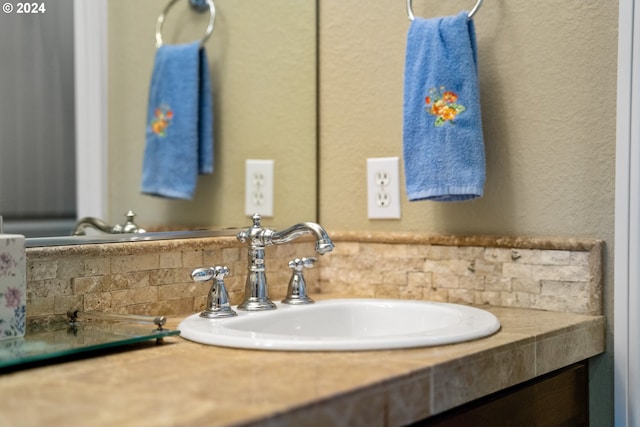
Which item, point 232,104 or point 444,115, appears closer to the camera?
point 444,115

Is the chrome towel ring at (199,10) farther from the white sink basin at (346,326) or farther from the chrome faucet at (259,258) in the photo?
the white sink basin at (346,326)

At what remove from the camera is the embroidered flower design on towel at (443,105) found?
56.8 inches

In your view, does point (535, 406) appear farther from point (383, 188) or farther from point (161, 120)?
point (161, 120)

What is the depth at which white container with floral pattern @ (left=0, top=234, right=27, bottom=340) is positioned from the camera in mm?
1036

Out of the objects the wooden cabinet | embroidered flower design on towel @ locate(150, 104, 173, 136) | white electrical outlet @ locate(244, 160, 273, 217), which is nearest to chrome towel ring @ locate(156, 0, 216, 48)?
embroidered flower design on towel @ locate(150, 104, 173, 136)

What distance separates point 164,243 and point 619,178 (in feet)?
2.60

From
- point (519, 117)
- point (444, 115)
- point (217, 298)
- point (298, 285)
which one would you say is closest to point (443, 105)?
point (444, 115)

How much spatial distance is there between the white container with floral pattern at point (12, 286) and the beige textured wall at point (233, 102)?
0.86ft

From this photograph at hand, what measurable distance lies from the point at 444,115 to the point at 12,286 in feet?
2.65

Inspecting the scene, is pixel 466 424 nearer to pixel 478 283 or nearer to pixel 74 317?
pixel 478 283

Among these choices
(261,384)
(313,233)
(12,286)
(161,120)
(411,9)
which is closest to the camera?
(261,384)

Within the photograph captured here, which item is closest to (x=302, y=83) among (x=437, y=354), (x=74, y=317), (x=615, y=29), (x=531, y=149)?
(x=531, y=149)

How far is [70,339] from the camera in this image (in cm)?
105

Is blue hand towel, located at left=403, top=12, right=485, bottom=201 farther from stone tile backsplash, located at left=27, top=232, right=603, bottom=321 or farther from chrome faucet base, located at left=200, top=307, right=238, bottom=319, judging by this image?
chrome faucet base, located at left=200, top=307, right=238, bottom=319
